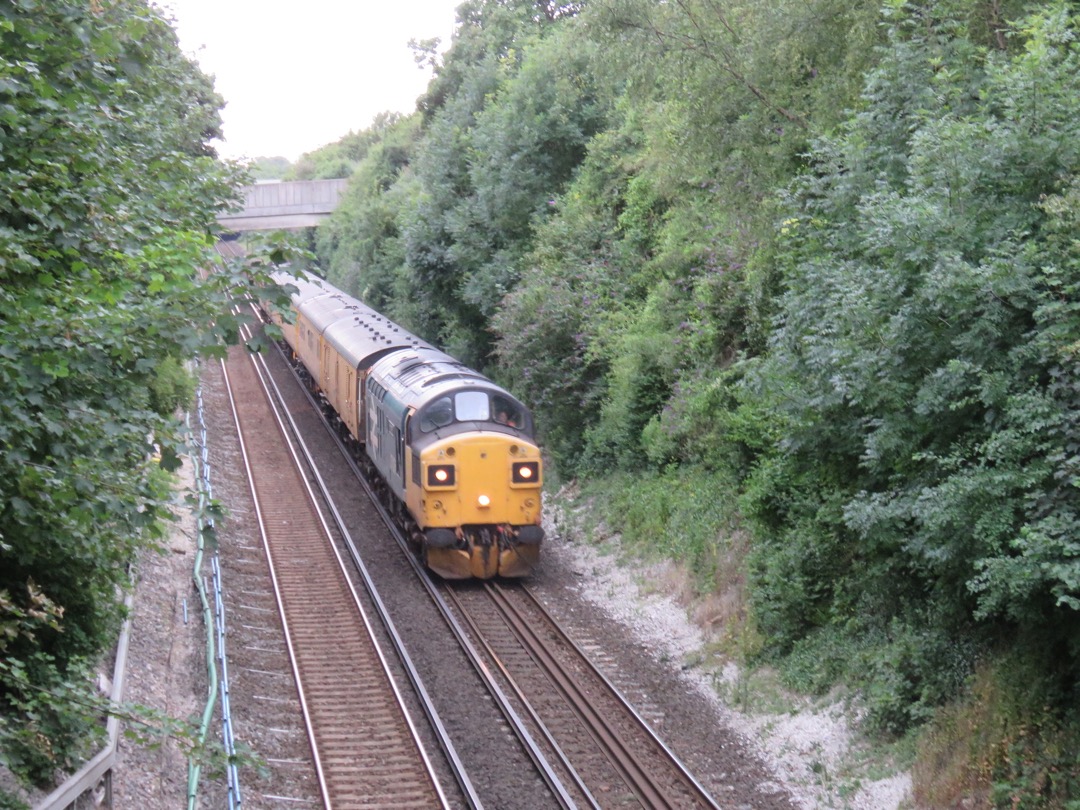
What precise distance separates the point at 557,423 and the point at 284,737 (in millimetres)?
12518

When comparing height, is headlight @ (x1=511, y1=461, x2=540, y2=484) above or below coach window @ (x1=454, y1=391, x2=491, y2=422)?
below

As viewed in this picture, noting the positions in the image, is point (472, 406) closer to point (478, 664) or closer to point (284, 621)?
point (284, 621)

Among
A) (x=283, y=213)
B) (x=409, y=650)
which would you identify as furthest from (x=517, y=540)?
(x=283, y=213)

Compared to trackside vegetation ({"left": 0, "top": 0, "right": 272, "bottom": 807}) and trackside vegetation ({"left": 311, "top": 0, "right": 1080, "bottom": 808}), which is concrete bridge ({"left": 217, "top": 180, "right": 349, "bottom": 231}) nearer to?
trackside vegetation ({"left": 311, "top": 0, "right": 1080, "bottom": 808})

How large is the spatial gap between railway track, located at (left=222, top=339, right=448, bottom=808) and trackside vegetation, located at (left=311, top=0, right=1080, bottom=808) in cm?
461

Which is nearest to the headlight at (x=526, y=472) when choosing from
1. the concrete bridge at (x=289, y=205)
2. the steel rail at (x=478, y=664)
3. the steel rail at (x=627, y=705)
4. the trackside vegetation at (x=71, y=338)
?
the steel rail at (x=627, y=705)

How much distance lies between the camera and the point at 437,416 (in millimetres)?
17016

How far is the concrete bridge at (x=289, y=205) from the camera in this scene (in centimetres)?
5456

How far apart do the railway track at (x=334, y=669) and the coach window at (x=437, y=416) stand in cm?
273

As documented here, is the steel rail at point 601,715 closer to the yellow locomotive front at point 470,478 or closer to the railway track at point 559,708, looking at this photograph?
the railway track at point 559,708

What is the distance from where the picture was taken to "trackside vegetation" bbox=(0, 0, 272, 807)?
22.4ft

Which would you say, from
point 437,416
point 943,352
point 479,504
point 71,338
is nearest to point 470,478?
point 479,504

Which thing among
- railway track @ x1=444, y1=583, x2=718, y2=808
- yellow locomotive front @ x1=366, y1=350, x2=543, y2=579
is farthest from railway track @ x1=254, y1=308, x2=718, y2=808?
yellow locomotive front @ x1=366, y1=350, x2=543, y2=579

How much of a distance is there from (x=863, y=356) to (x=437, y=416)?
27.6 feet
